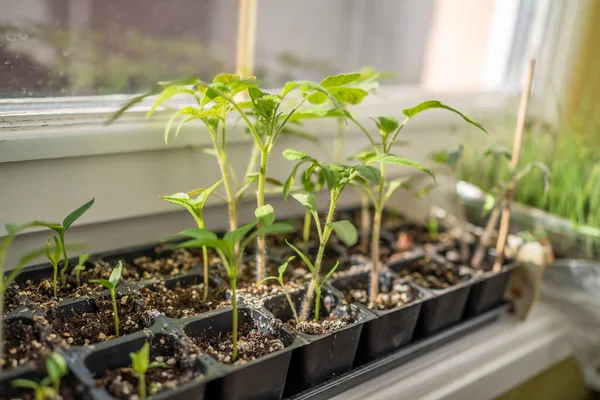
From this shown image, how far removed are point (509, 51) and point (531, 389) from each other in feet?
2.99

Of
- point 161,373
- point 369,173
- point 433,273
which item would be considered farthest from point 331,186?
point 433,273

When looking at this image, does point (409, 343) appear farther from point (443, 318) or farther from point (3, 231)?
point (3, 231)

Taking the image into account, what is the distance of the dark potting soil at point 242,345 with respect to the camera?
2.06ft

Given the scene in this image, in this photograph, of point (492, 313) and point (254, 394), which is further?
point (492, 313)

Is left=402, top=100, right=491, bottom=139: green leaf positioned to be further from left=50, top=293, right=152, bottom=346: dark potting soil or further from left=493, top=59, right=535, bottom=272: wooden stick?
left=50, top=293, right=152, bottom=346: dark potting soil

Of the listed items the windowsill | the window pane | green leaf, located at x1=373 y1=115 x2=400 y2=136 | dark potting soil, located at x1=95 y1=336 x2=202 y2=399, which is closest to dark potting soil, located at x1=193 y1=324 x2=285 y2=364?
dark potting soil, located at x1=95 y1=336 x2=202 y2=399

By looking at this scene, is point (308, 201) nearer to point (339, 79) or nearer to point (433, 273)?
point (339, 79)

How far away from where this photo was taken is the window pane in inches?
29.8

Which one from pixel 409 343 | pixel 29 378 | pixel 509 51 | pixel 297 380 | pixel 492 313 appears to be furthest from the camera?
pixel 509 51

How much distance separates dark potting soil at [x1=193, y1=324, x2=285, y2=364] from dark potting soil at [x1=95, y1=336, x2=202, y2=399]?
3 cm

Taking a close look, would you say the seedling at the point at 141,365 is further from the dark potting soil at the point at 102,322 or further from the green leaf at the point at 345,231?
the green leaf at the point at 345,231

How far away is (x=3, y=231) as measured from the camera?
0.72 metres

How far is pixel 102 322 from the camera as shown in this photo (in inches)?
26.0

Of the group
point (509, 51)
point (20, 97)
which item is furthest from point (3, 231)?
point (509, 51)
